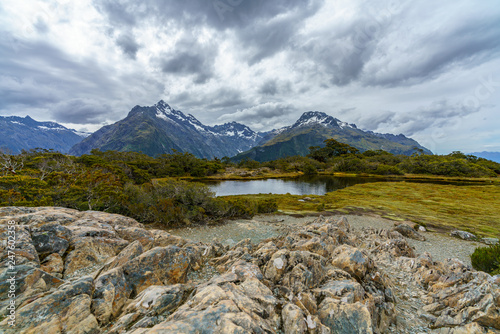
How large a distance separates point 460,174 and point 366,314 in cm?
15130

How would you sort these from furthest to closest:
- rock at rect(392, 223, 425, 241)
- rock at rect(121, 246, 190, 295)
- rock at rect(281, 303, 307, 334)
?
rock at rect(392, 223, 425, 241) < rock at rect(121, 246, 190, 295) < rock at rect(281, 303, 307, 334)

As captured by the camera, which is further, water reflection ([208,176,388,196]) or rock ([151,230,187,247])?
water reflection ([208,176,388,196])

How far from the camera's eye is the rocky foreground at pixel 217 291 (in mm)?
5828

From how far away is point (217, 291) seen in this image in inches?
262

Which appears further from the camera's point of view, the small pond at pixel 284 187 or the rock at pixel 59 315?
the small pond at pixel 284 187

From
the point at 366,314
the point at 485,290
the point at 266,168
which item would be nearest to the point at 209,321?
the point at 366,314

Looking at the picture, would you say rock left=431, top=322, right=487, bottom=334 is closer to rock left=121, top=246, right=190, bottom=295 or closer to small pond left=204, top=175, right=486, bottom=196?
rock left=121, top=246, right=190, bottom=295

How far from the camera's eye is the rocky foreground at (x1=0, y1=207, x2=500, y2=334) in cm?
583

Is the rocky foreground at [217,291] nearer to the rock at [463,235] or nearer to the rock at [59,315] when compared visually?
the rock at [59,315]

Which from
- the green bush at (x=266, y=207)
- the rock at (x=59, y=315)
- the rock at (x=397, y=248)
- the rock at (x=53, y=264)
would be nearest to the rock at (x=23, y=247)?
the rock at (x=53, y=264)

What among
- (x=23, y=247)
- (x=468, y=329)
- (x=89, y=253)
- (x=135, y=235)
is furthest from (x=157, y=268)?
(x=468, y=329)

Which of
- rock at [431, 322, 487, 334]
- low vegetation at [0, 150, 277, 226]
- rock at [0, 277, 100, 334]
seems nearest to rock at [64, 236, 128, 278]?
rock at [0, 277, 100, 334]

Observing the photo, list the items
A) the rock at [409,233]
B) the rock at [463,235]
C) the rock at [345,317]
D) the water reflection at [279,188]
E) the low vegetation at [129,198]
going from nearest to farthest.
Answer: the rock at [345,317], the low vegetation at [129,198], the rock at [409,233], the rock at [463,235], the water reflection at [279,188]

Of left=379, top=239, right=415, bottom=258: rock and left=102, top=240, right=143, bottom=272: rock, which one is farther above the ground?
left=102, top=240, right=143, bottom=272: rock
